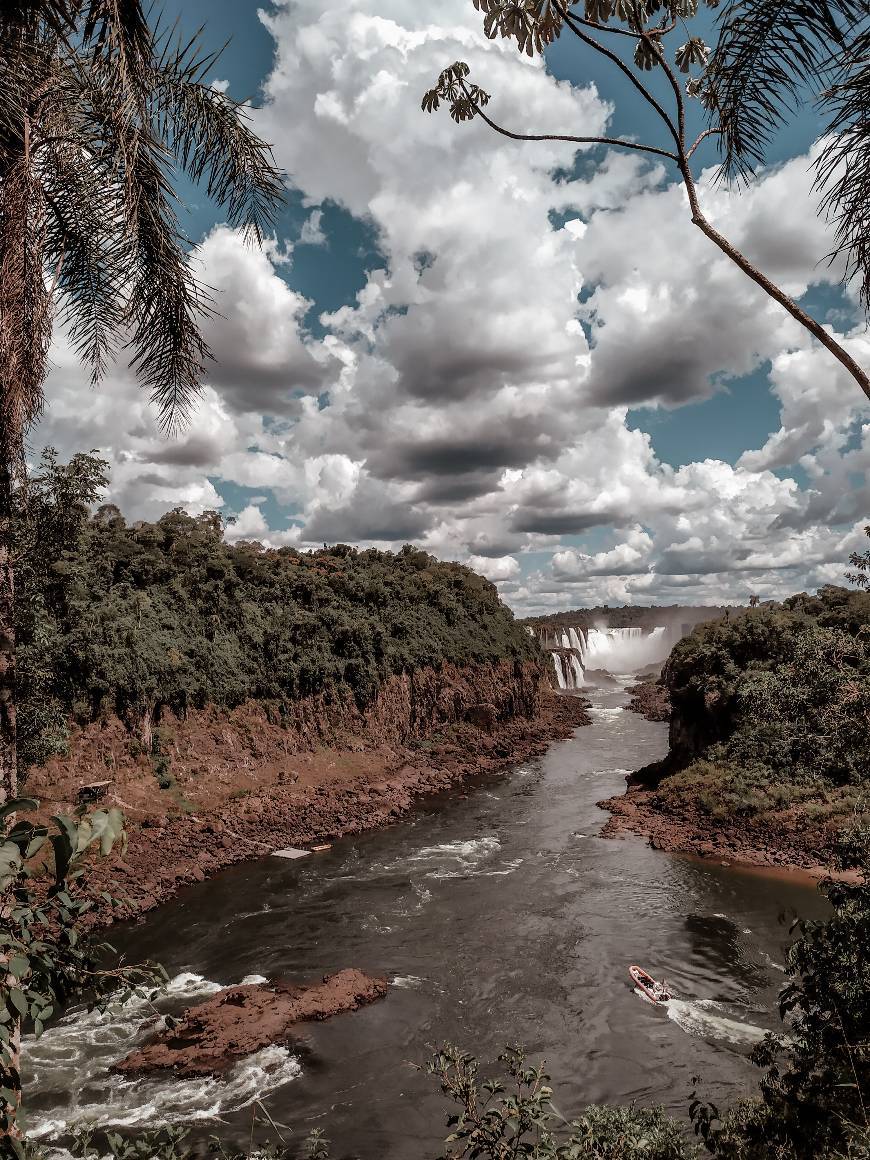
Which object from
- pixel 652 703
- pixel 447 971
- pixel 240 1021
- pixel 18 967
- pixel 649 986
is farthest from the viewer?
pixel 652 703

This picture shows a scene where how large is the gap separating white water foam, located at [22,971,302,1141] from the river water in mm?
42

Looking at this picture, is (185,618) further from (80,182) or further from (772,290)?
(772,290)

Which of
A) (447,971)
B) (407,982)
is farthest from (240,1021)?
(447,971)

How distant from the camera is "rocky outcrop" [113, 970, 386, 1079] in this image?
1168 cm

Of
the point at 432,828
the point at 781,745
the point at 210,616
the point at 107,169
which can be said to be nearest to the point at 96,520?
the point at 210,616

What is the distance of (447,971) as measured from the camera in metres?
15.1

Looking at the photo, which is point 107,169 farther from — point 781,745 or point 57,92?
point 781,745

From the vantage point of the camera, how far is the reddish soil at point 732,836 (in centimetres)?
2112

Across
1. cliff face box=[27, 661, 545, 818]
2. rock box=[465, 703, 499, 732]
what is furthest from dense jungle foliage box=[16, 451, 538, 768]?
rock box=[465, 703, 499, 732]

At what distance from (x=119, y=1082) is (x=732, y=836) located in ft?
65.5

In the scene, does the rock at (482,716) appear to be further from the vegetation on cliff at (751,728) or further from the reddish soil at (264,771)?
the vegetation on cliff at (751,728)

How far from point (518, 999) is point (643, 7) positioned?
16.1 meters

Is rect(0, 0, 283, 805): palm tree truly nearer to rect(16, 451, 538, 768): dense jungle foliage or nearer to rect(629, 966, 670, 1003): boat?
rect(16, 451, 538, 768): dense jungle foliage

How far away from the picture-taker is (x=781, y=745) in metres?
10.7
